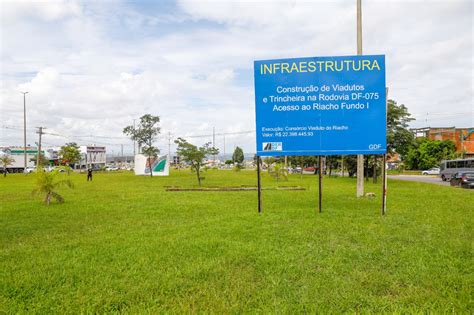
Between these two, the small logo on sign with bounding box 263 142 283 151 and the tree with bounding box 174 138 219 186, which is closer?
the small logo on sign with bounding box 263 142 283 151

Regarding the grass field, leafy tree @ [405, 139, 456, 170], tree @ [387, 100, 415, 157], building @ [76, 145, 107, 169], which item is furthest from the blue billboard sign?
building @ [76, 145, 107, 169]

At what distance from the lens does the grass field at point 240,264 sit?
4.00 meters

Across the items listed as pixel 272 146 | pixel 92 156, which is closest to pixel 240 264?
pixel 272 146

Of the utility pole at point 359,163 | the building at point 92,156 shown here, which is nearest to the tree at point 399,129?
the utility pole at point 359,163

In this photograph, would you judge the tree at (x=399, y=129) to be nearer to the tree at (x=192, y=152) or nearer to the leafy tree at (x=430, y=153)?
the tree at (x=192, y=152)

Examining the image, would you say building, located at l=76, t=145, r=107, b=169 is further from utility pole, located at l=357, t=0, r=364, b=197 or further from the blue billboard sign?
the blue billboard sign

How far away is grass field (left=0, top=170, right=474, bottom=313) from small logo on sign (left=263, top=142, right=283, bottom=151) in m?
1.92

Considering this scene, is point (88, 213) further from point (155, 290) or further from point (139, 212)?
point (155, 290)

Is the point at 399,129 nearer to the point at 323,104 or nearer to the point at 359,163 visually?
the point at 359,163

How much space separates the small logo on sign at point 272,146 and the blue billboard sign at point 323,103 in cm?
3

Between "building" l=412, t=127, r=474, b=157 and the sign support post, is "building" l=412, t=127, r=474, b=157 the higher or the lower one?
the higher one

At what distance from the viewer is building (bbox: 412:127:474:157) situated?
6172cm

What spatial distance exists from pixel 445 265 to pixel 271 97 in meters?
6.19

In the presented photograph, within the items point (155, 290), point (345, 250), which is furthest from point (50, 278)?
point (345, 250)
